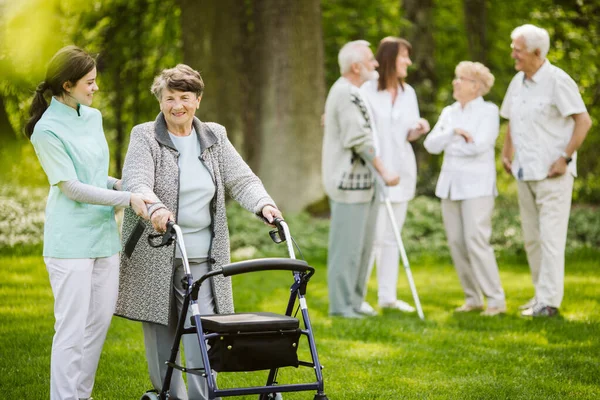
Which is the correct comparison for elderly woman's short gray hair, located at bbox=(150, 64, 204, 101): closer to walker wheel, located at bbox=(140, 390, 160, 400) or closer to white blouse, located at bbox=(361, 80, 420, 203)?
walker wheel, located at bbox=(140, 390, 160, 400)

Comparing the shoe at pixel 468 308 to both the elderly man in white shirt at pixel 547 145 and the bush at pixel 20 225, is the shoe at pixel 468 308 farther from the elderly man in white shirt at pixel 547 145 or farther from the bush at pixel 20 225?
the bush at pixel 20 225

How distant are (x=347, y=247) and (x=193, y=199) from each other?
3.26 m

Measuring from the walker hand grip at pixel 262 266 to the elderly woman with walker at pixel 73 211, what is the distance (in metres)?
0.81

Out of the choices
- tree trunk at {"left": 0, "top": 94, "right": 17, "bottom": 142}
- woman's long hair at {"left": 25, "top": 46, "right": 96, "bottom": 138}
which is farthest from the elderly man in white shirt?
tree trunk at {"left": 0, "top": 94, "right": 17, "bottom": 142}

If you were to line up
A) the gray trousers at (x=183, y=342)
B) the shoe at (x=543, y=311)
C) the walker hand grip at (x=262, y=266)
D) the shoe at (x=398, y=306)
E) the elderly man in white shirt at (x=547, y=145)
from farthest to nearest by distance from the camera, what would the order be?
the shoe at (x=398, y=306)
the shoe at (x=543, y=311)
the elderly man in white shirt at (x=547, y=145)
the gray trousers at (x=183, y=342)
the walker hand grip at (x=262, y=266)

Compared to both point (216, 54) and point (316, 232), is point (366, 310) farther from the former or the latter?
point (216, 54)

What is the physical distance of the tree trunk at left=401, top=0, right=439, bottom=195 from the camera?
1437 centimetres

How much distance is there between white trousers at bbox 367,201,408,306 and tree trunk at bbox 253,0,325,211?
476cm

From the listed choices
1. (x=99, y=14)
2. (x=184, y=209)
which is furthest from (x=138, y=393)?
(x=99, y=14)

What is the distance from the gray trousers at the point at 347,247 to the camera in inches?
294

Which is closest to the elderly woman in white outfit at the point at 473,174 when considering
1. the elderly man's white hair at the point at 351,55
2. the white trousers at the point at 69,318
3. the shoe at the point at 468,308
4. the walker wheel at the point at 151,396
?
the shoe at the point at 468,308

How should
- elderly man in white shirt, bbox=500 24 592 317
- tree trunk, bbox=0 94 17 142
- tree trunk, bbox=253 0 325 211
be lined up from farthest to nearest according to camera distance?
1. tree trunk, bbox=253 0 325 211
2. elderly man in white shirt, bbox=500 24 592 317
3. tree trunk, bbox=0 94 17 142

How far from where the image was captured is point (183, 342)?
14.3 ft

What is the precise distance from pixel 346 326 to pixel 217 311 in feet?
9.02
